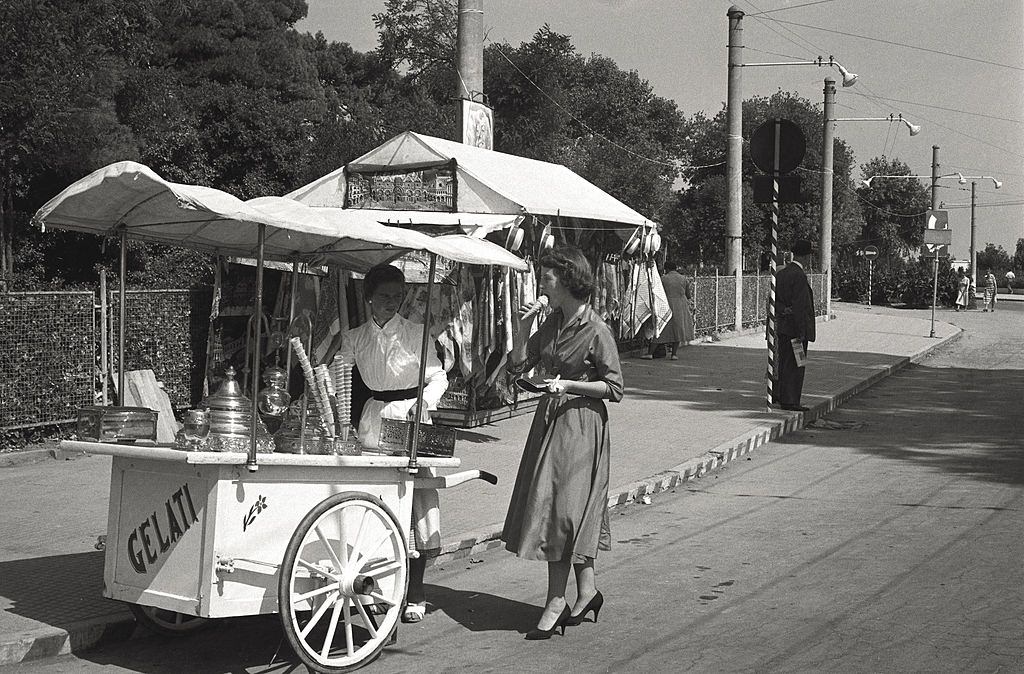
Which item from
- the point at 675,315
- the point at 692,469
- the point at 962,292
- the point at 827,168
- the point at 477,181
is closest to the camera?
the point at 692,469

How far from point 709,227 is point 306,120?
99.6ft

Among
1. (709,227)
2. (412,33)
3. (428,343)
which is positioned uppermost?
(412,33)

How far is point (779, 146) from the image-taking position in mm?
14141

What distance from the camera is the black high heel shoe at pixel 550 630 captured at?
5707 millimetres

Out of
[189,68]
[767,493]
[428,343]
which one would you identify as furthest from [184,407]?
[189,68]

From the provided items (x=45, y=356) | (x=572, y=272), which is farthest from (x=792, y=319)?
(x=572, y=272)

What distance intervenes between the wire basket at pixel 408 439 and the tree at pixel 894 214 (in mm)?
79917

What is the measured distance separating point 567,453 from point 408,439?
80cm

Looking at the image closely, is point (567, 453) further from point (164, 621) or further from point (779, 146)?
point (779, 146)

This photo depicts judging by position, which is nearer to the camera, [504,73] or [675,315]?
[675,315]

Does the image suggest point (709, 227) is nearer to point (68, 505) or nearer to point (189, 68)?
point (189, 68)

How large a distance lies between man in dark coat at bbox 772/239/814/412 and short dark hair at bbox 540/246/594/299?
8.51 meters

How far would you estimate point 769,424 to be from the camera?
43.2 feet

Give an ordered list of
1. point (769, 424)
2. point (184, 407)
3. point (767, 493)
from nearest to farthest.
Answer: point (767, 493)
point (184, 407)
point (769, 424)
